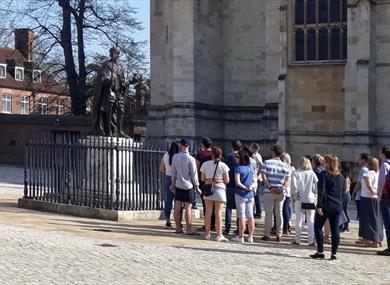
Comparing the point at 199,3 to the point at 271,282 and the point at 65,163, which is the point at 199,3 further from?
the point at 271,282

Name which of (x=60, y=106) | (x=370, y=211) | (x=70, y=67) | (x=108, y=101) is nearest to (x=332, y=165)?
(x=370, y=211)

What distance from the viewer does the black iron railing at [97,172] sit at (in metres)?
17.2

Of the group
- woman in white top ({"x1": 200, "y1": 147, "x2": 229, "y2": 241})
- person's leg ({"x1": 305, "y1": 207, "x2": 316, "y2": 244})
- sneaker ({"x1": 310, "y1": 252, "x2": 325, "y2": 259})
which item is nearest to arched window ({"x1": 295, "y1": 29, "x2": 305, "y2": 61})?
person's leg ({"x1": 305, "y1": 207, "x2": 316, "y2": 244})

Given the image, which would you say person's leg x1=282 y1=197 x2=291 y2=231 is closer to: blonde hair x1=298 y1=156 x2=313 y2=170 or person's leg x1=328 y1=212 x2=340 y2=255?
blonde hair x1=298 y1=156 x2=313 y2=170

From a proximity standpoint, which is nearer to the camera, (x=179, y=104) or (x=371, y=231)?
(x=371, y=231)

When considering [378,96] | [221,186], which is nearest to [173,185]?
[221,186]

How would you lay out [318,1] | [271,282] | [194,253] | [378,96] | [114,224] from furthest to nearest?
1. [318,1]
2. [378,96]
3. [114,224]
4. [194,253]
5. [271,282]

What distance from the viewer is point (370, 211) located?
49.3 feet

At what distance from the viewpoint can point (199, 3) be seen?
3441 cm

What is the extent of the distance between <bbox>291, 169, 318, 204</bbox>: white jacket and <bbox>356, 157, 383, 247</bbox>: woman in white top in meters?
1.24

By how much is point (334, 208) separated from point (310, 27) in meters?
18.8

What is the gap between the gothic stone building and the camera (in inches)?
1117

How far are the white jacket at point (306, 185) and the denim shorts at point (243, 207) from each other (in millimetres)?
953

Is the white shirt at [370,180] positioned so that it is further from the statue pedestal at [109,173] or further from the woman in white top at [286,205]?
the statue pedestal at [109,173]
